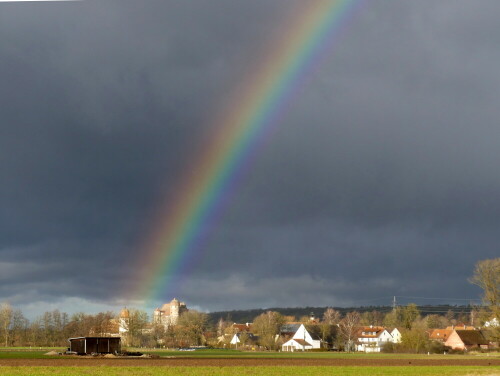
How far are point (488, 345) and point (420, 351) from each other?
31.9m

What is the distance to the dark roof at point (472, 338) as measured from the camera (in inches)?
6324

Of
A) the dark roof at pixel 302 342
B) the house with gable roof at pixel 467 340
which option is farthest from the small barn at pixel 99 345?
the dark roof at pixel 302 342

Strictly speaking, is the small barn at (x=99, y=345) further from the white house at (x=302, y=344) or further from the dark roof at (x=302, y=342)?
the dark roof at (x=302, y=342)

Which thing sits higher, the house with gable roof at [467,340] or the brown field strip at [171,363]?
the brown field strip at [171,363]

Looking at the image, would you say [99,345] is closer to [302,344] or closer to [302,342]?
[302,344]

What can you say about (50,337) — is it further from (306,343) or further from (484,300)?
(484,300)

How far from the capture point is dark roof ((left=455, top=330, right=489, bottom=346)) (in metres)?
161

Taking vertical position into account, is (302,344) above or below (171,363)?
below

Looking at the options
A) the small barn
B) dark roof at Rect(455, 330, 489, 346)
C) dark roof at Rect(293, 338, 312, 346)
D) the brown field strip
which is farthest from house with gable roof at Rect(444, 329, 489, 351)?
the small barn

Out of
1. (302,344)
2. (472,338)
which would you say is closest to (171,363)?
(472,338)

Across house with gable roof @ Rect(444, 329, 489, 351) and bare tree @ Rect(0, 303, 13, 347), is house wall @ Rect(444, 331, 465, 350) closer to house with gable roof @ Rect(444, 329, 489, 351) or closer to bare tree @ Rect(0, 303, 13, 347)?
house with gable roof @ Rect(444, 329, 489, 351)

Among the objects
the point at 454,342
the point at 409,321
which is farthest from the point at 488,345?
the point at 409,321

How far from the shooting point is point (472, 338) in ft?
536

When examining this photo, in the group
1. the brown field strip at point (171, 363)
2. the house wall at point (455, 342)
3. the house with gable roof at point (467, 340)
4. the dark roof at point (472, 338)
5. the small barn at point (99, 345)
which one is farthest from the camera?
the dark roof at point (472, 338)
